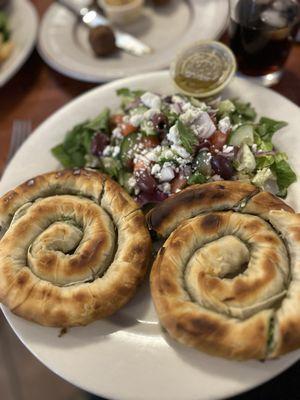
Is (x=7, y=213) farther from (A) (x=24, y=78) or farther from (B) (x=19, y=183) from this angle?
(A) (x=24, y=78)

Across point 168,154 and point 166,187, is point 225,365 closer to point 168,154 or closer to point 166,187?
point 166,187

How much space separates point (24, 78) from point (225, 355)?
2.96 meters

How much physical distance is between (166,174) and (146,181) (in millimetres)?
125

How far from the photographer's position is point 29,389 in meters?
2.70

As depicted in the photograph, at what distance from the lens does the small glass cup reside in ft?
9.71

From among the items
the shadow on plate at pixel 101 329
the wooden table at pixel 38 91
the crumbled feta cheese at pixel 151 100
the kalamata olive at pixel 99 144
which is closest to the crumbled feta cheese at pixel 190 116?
the crumbled feta cheese at pixel 151 100

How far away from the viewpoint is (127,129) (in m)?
2.88

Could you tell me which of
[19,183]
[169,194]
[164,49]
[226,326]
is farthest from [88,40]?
[226,326]

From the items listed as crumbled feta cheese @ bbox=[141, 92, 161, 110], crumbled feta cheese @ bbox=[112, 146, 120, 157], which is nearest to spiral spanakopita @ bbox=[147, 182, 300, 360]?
crumbled feta cheese @ bbox=[112, 146, 120, 157]

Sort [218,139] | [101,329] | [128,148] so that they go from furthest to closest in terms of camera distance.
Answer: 1. [128,148]
2. [218,139]
3. [101,329]

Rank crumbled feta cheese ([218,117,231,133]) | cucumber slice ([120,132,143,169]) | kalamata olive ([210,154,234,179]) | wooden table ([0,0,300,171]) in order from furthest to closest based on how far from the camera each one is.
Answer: wooden table ([0,0,300,171])
cucumber slice ([120,132,143,169])
crumbled feta cheese ([218,117,231,133])
kalamata olive ([210,154,234,179])

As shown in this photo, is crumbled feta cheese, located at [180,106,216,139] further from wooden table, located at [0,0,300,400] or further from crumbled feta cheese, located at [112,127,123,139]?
wooden table, located at [0,0,300,400]

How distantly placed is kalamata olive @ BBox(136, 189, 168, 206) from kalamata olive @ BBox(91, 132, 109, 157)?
1.48 feet

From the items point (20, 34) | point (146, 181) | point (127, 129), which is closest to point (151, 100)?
point (127, 129)
